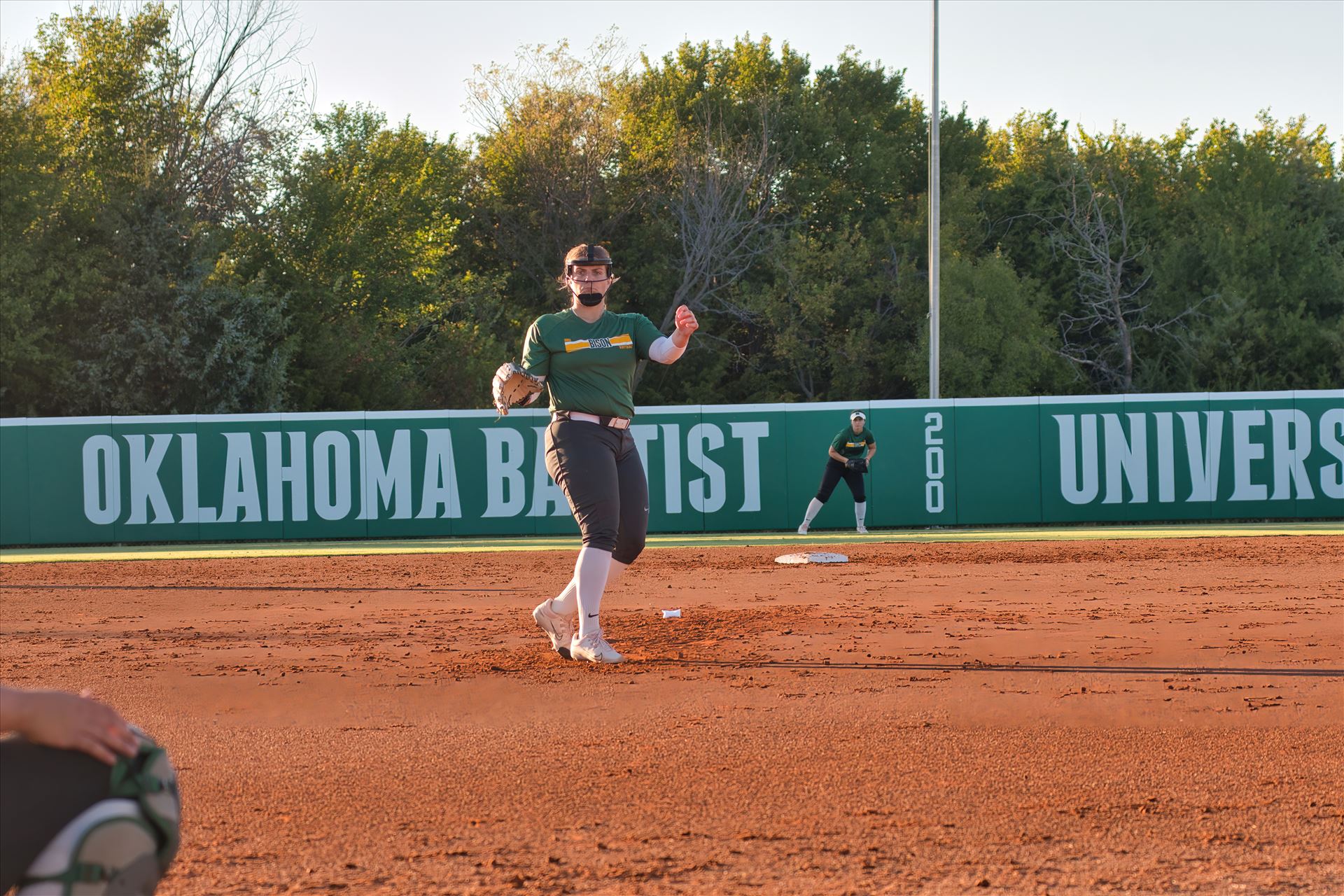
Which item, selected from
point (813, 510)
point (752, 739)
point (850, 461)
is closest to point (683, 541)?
point (813, 510)

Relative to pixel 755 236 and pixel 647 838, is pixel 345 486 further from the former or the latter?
pixel 755 236

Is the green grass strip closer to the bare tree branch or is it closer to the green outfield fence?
the green outfield fence

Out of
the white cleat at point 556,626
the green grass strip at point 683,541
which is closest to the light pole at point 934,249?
the green grass strip at point 683,541

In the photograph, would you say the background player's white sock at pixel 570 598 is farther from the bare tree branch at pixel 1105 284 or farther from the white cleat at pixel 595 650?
the bare tree branch at pixel 1105 284

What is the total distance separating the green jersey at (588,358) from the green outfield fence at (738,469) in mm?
13332

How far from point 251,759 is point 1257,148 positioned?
45054mm

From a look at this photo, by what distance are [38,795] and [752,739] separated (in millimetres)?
3395

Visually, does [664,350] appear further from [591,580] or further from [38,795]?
[38,795]

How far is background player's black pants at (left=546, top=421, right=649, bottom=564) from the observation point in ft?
22.1

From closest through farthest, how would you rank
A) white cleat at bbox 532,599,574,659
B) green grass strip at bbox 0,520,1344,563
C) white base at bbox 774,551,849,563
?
white cleat at bbox 532,599,574,659
white base at bbox 774,551,849,563
green grass strip at bbox 0,520,1344,563

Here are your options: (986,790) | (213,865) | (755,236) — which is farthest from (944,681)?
(755,236)

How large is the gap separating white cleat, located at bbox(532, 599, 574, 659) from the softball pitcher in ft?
0.67

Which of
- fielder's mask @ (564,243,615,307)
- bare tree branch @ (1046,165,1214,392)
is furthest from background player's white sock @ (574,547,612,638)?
bare tree branch @ (1046,165,1214,392)

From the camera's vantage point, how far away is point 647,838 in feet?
12.9
